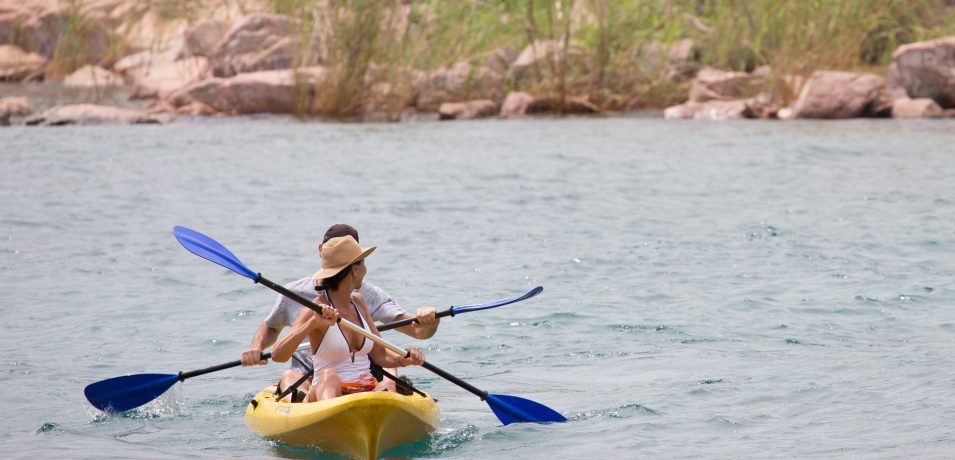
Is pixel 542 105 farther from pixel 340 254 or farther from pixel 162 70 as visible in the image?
pixel 340 254

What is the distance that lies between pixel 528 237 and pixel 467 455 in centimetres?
620

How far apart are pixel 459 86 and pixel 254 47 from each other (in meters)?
4.02

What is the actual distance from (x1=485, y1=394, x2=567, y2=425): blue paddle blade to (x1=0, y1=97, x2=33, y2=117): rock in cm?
1670

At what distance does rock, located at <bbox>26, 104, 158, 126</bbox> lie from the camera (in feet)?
69.2

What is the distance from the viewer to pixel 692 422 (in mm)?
6680

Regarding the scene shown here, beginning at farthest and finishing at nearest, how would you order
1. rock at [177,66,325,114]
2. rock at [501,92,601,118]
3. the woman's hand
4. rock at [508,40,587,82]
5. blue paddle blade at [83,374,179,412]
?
rock at [501,92,601,118], rock at [508,40,587,82], rock at [177,66,325,114], blue paddle blade at [83,374,179,412], the woman's hand

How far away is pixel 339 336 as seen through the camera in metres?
6.04

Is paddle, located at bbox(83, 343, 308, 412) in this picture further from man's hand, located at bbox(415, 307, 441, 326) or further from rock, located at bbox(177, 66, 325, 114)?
rock, located at bbox(177, 66, 325, 114)

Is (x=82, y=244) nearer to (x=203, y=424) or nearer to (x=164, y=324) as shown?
(x=164, y=324)

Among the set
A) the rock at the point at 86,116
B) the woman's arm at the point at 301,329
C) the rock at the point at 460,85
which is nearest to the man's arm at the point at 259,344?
the woman's arm at the point at 301,329

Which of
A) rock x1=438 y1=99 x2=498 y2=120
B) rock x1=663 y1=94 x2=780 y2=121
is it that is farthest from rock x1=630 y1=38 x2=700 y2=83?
rock x1=438 y1=99 x2=498 y2=120

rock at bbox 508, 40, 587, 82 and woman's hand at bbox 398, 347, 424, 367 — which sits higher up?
woman's hand at bbox 398, 347, 424, 367

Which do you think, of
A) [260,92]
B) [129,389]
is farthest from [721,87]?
[129,389]

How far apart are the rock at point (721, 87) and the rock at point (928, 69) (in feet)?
7.76
